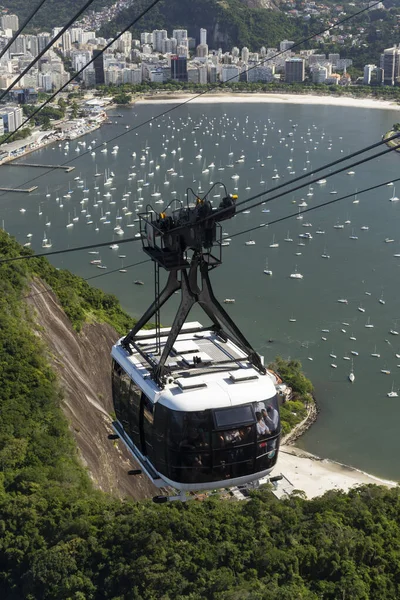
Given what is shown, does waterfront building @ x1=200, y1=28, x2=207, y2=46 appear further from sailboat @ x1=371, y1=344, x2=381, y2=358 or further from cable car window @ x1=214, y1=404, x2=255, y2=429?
cable car window @ x1=214, y1=404, x2=255, y2=429

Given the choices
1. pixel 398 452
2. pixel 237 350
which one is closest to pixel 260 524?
pixel 237 350

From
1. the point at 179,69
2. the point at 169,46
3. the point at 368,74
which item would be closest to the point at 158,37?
the point at 169,46

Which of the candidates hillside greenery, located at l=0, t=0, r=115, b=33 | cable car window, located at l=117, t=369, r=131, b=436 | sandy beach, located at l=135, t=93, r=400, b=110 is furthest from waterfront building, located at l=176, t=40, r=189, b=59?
cable car window, located at l=117, t=369, r=131, b=436

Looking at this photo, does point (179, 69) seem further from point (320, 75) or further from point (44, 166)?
point (44, 166)

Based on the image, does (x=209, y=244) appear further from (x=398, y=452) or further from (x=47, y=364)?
(x=398, y=452)

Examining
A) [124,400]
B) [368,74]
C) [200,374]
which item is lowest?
[124,400]
